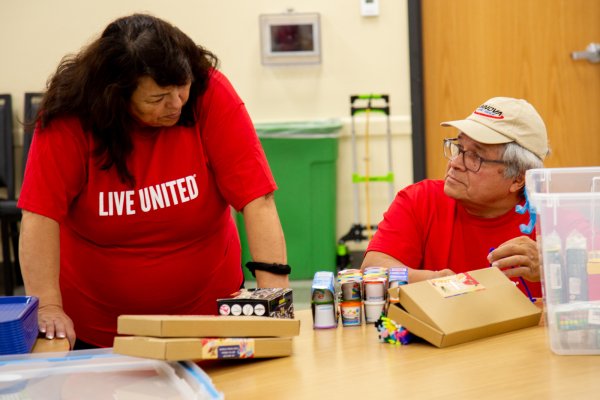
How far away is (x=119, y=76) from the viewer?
188 centimetres

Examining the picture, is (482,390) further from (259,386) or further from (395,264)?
(395,264)

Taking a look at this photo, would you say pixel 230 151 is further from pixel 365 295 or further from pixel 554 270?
pixel 554 270

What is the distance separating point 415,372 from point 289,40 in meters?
3.78

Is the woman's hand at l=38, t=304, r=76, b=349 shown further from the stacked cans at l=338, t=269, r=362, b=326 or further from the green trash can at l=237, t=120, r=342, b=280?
the green trash can at l=237, t=120, r=342, b=280

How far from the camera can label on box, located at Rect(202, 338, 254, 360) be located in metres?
1.46

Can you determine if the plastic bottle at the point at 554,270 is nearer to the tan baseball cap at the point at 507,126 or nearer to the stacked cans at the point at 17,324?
the tan baseball cap at the point at 507,126

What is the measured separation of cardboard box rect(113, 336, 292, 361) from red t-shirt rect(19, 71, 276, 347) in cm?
57

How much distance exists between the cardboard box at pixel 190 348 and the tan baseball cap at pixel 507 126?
929 mm

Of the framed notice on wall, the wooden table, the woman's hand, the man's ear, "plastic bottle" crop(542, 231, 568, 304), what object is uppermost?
the framed notice on wall

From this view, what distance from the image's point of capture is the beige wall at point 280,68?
5.03 m

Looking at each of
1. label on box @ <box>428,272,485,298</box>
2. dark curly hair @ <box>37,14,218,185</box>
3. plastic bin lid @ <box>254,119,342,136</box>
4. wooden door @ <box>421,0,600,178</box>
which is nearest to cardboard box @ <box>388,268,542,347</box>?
label on box @ <box>428,272,485,298</box>

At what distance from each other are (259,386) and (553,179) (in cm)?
76

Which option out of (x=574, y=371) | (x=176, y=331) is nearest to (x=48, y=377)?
(x=176, y=331)

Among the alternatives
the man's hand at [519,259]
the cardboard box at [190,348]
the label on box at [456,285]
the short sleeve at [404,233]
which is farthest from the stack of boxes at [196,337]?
the short sleeve at [404,233]
